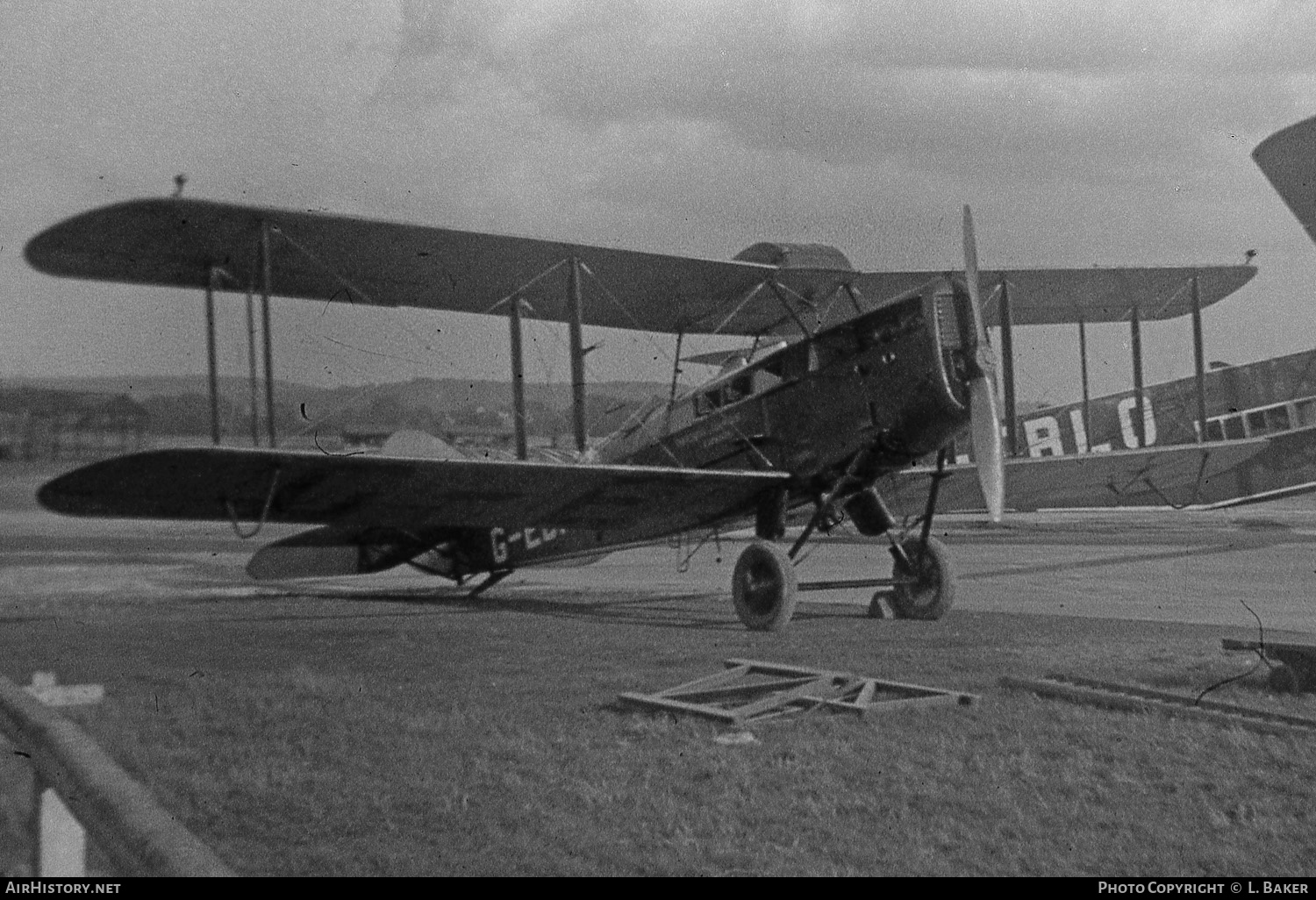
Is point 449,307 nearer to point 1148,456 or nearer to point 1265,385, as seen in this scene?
point 1148,456

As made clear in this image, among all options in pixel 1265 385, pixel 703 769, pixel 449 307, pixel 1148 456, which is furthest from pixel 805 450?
pixel 1265 385

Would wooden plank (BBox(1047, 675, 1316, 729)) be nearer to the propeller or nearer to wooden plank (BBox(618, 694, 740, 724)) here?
wooden plank (BBox(618, 694, 740, 724))

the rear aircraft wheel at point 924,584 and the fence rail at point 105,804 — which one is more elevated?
the fence rail at point 105,804

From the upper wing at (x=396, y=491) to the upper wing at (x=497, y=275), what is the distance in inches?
50.6

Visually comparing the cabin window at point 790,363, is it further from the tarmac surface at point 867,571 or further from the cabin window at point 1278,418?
the cabin window at point 1278,418

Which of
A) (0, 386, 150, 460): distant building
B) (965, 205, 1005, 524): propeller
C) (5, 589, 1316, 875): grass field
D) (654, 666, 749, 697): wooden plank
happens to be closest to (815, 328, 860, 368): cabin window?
(965, 205, 1005, 524): propeller

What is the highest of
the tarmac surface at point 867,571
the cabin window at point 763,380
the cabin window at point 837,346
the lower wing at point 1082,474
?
the cabin window at point 837,346

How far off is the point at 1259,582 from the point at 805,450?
18.9ft

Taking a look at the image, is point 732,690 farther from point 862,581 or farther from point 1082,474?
point 1082,474

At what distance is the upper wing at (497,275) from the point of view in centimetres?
705

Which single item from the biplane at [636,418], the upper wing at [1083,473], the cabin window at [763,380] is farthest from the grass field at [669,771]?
the upper wing at [1083,473]

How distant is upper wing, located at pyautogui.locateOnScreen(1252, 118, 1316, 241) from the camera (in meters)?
3.59

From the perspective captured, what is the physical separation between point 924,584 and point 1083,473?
2885 mm

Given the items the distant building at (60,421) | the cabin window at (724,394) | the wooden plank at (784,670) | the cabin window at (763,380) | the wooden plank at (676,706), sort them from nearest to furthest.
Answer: the distant building at (60,421), the wooden plank at (676,706), the wooden plank at (784,670), the cabin window at (763,380), the cabin window at (724,394)
